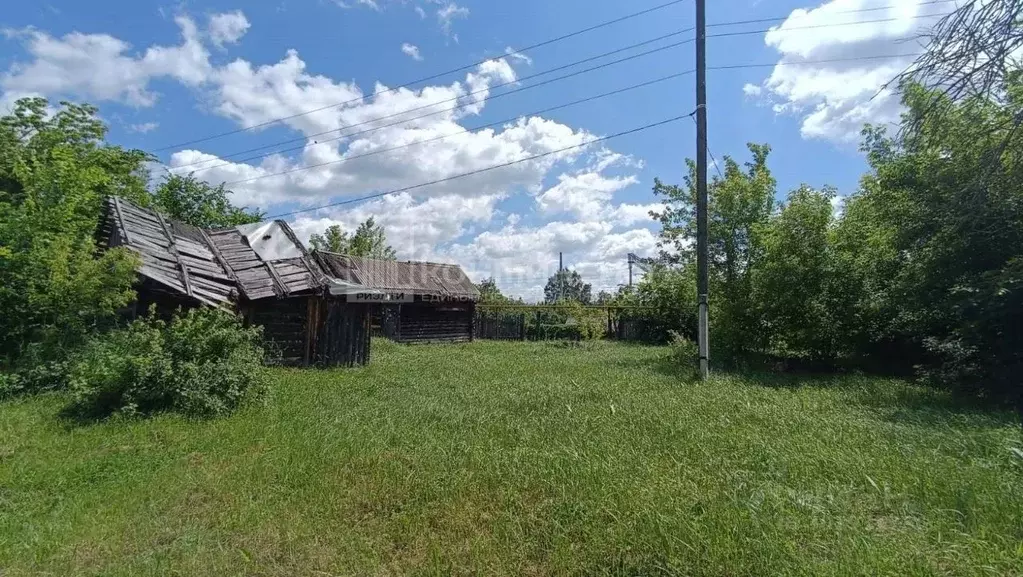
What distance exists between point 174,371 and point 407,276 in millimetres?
15510

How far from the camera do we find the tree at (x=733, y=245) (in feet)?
39.8

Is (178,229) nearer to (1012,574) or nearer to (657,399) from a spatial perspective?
(657,399)

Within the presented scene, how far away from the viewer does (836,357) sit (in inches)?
447

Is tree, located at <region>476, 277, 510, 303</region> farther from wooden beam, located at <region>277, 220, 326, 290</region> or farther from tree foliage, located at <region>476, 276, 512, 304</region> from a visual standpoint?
wooden beam, located at <region>277, 220, 326, 290</region>

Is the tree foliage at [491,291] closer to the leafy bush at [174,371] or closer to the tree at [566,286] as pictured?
the tree at [566,286]

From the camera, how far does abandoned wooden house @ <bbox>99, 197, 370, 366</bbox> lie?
9945 millimetres

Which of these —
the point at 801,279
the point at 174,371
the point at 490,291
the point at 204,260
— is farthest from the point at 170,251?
the point at 490,291

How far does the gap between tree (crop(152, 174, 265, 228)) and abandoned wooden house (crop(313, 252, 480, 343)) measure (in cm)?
594

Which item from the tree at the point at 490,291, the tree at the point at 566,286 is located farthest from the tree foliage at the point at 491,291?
the tree at the point at 566,286

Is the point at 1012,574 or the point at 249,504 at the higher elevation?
the point at 1012,574

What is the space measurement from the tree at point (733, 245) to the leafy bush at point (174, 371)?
1064 cm

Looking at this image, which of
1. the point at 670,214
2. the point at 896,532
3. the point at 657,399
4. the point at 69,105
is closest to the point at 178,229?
the point at 69,105

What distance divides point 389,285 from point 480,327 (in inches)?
231

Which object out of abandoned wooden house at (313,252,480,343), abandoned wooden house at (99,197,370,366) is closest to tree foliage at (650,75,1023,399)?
abandoned wooden house at (99,197,370,366)
